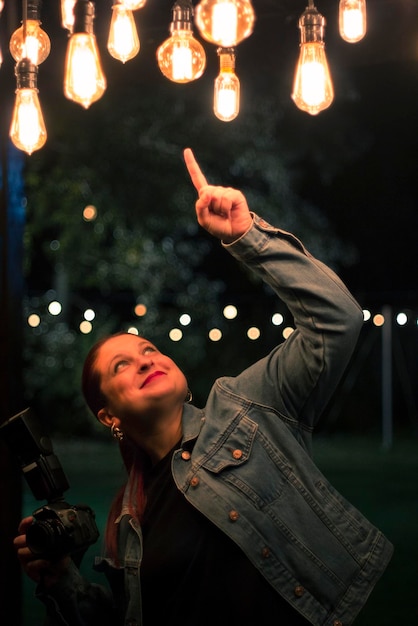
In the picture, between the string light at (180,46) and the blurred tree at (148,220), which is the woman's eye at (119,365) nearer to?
the string light at (180,46)

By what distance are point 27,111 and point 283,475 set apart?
99cm

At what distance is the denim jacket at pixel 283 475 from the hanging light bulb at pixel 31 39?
764mm

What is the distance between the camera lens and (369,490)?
6523 mm

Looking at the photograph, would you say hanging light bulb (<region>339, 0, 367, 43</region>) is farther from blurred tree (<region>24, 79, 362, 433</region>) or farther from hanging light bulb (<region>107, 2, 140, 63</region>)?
blurred tree (<region>24, 79, 362, 433</region>)

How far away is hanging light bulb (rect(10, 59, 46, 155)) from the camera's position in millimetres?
2188

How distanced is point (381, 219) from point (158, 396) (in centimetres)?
662

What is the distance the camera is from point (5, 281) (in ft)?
10.9

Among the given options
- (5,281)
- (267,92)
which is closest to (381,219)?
(267,92)

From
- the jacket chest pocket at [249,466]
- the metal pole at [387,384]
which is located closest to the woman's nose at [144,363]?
the jacket chest pocket at [249,466]

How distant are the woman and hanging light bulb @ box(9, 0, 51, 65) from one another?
24.1 inches

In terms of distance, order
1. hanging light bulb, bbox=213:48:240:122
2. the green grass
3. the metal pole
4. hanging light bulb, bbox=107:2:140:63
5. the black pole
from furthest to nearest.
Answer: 1. the metal pole
2. the green grass
3. the black pole
4. hanging light bulb, bbox=213:48:240:122
5. hanging light bulb, bbox=107:2:140:63

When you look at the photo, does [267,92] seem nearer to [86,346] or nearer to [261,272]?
[86,346]

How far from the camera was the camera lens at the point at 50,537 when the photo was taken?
193 centimetres

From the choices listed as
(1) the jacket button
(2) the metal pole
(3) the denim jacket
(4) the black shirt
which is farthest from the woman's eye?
(2) the metal pole
